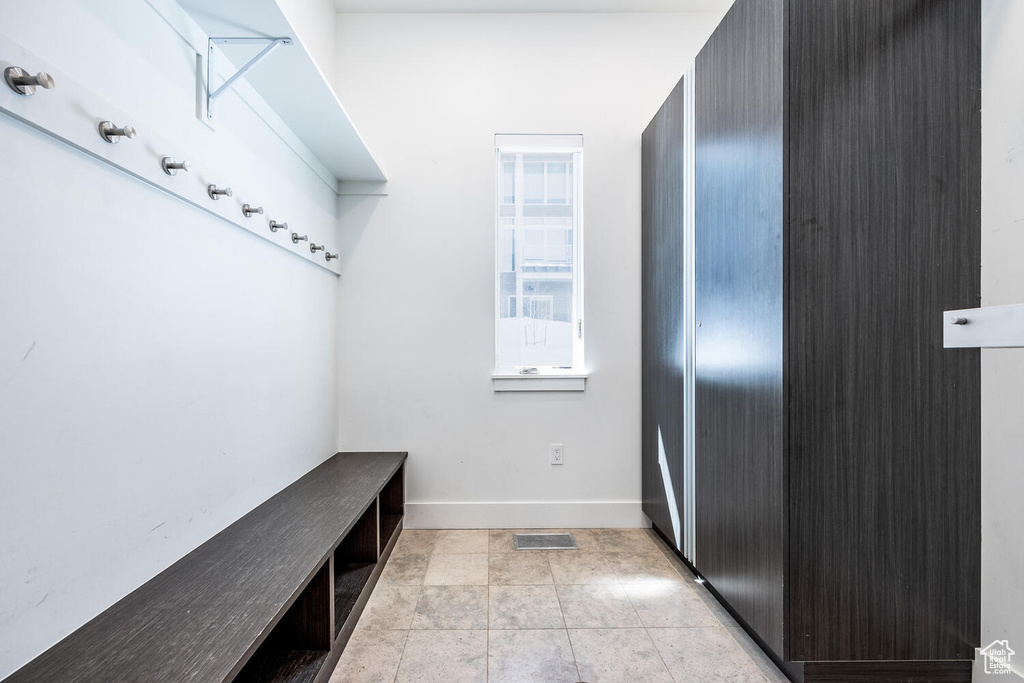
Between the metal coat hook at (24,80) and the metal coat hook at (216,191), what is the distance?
0.54m

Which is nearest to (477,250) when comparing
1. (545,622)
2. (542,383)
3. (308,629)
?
(542,383)

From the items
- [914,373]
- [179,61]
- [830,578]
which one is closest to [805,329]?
[914,373]

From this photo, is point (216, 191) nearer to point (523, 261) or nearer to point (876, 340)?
point (523, 261)

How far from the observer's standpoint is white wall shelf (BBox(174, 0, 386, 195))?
1368mm

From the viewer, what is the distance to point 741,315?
1.64 m

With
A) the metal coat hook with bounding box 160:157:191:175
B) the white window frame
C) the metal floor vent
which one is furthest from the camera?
the white window frame

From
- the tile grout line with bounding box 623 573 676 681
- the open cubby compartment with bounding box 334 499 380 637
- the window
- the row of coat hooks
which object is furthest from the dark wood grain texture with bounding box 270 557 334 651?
the window

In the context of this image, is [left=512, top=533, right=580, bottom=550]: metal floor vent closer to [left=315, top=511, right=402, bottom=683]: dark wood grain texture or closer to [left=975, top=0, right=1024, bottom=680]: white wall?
[left=315, top=511, right=402, bottom=683]: dark wood grain texture

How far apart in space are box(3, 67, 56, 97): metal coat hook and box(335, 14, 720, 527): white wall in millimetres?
1867

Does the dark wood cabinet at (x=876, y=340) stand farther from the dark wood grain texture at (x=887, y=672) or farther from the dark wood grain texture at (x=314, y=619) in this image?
the dark wood grain texture at (x=314, y=619)

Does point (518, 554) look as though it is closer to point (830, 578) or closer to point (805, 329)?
point (830, 578)

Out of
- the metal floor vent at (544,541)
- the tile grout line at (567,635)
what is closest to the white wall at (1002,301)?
the tile grout line at (567,635)

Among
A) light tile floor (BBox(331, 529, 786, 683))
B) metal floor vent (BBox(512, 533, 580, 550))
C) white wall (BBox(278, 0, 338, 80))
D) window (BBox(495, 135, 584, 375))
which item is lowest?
metal floor vent (BBox(512, 533, 580, 550))

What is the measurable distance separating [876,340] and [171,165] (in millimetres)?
1910
